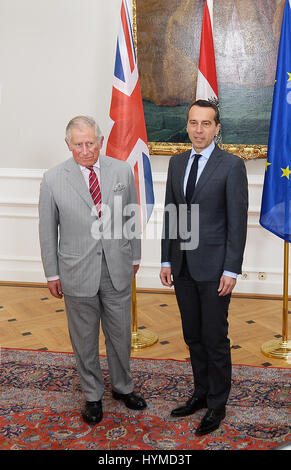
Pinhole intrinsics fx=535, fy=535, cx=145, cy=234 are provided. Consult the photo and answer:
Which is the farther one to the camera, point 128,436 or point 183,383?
point 183,383

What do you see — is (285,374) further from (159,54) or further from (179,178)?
(159,54)

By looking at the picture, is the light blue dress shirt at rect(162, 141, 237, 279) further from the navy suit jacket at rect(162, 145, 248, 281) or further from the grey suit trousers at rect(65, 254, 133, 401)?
the grey suit trousers at rect(65, 254, 133, 401)

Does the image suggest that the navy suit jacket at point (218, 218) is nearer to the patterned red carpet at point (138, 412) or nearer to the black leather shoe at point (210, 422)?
the black leather shoe at point (210, 422)

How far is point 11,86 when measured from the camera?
565 centimetres

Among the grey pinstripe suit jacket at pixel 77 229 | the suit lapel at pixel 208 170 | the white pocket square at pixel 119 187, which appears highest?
the suit lapel at pixel 208 170

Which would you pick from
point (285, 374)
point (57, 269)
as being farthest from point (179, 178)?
point (285, 374)

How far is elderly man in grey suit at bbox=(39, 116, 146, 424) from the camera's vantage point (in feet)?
9.91

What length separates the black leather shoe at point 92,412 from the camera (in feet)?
10.4

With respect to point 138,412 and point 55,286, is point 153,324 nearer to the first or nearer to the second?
point 138,412

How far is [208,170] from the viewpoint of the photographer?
9.45ft

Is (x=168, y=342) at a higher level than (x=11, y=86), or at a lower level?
lower

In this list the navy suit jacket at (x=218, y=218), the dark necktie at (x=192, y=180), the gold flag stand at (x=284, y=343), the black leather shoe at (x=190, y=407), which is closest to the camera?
the navy suit jacket at (x=218, y=218)

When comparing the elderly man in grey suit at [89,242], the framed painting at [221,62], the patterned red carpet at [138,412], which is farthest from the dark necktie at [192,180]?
the framed painting at [221,62]

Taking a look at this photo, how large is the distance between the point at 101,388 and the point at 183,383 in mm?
664
